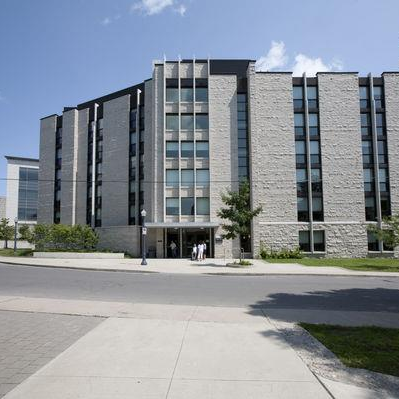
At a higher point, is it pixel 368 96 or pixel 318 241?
pixel 368 96

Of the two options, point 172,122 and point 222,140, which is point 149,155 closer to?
point 172,122

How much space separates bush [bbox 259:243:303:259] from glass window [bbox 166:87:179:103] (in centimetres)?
1651

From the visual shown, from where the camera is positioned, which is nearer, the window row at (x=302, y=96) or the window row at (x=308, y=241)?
the window row at (x=308, y=241)

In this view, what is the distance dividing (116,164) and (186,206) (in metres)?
10.6

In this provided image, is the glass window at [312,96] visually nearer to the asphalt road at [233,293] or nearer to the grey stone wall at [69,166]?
the asphalt road at [233,293]

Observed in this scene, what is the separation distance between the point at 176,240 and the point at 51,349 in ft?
99.7

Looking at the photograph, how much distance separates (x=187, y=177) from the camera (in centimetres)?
3591

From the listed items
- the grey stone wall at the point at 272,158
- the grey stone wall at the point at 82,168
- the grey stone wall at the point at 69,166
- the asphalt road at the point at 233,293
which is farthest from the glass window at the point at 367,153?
the grey stone wall at the point at 69,166

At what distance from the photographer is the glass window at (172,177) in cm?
3588

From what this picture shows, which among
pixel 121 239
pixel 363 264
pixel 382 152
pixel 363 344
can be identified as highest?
pixel 382 152

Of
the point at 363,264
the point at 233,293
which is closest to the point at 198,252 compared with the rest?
the point at 363,264

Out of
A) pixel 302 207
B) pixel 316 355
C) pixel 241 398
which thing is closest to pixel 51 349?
pixel 241 398

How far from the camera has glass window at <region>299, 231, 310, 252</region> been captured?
34.6 metres

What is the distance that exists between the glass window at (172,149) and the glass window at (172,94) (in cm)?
418
